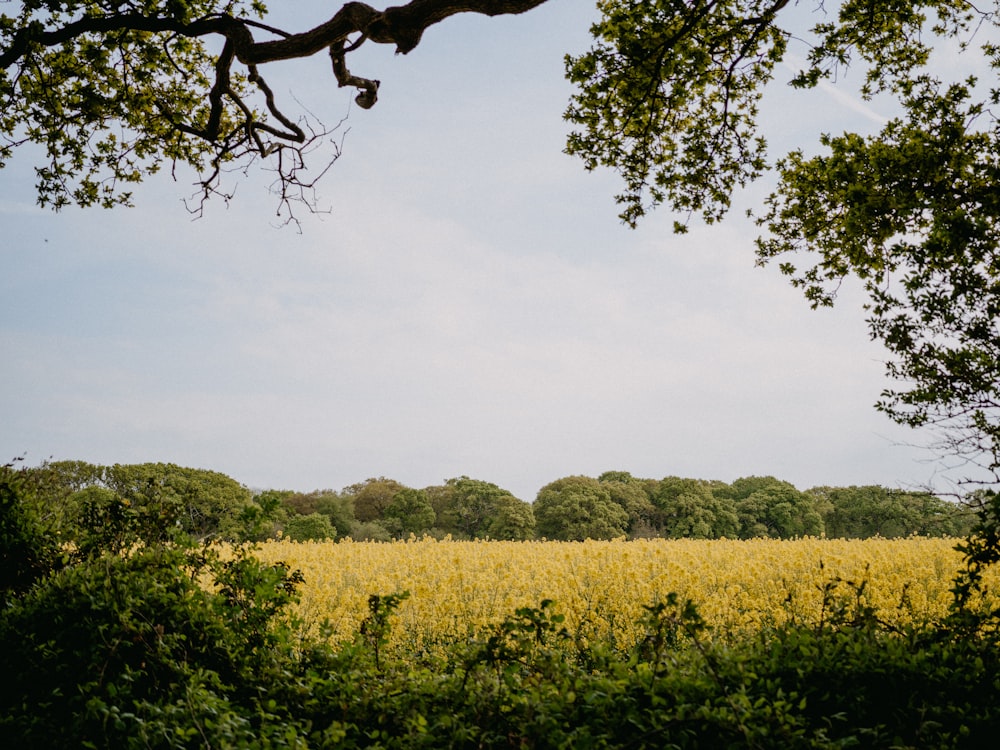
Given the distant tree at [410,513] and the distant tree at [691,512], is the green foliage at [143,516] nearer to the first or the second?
the distant tree at [410,513]

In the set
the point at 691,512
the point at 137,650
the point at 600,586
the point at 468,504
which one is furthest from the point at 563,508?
the point at 137,650

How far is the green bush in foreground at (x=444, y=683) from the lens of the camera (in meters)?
3.03

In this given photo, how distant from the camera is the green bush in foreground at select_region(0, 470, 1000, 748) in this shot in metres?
3.03

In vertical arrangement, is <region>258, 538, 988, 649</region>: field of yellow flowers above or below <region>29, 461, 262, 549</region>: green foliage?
below

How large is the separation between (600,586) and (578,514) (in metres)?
→ 19.6

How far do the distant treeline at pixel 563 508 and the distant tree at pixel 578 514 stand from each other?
0.15ft

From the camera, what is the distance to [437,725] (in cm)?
312

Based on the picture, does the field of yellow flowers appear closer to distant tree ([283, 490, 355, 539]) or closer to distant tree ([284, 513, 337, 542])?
distant tree ([284, 513, 337, 542])

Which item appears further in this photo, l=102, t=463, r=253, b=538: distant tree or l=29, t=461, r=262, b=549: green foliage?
l=102, t=463, r=253, b=538: distant tree

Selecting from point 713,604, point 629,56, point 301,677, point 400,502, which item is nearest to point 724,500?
point 400,502

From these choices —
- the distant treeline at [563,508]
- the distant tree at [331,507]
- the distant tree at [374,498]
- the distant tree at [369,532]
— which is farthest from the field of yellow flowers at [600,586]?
the distant tree at [374,498]

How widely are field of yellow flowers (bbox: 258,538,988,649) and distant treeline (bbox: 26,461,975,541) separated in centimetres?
1425

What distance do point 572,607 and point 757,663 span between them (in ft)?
14.8

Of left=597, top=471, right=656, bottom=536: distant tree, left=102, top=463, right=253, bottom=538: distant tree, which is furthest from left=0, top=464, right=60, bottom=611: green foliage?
left=597, top=471, right=656, bottom=536: distant tree
